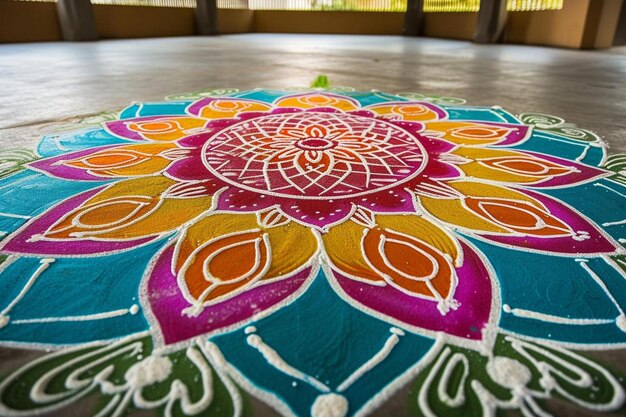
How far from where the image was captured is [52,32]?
8570 millimetres

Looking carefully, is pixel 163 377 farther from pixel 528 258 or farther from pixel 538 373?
pixel 528 258

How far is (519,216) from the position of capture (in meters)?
1.29

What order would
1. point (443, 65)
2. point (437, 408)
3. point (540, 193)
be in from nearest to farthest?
point (437, 408) → point (540, 193) → point (443, 65)

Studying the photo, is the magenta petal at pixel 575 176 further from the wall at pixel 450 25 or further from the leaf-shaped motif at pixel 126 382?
the wall at pixel 450 25

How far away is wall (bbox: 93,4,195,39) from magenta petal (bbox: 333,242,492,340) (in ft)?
35.6

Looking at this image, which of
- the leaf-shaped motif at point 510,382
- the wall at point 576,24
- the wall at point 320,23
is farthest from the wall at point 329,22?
the leaf-shaped motif at point 510,382

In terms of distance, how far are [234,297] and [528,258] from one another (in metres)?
0.81

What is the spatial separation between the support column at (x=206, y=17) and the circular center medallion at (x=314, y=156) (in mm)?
10745

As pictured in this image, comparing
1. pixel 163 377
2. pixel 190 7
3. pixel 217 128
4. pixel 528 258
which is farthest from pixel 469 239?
pixel 190 7

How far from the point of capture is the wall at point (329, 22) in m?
12.5

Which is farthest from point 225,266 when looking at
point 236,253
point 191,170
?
point 191,170

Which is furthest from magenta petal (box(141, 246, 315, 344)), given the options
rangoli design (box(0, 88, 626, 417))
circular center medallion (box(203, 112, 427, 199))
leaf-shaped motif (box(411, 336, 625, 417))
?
circular center medallion (box(203, 112, 427, 199))

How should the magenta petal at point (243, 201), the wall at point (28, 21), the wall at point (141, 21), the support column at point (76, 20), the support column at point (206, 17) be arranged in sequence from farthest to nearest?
1. the support column at point (206, 17)
2. the wall at point (141, 21)
3. the support column at point (76, 20)
4. the wall at point (28, 21)
5. the magenta petal at point (243, 201)

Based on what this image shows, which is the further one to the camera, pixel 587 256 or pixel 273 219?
pixel 273 219
